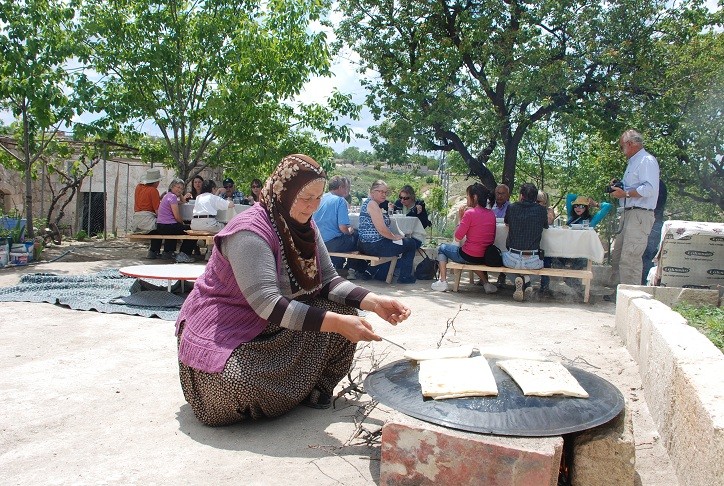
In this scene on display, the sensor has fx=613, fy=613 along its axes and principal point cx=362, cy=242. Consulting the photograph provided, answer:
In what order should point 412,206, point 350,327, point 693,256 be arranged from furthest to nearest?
1. point 412,206
2. point 693,256
3. point 350,327

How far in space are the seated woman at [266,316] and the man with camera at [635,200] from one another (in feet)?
15.7

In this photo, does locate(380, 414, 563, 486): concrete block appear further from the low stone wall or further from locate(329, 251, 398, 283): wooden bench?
locate(329, 251, 398, 283): wooden bench

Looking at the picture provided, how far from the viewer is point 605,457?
237 cm

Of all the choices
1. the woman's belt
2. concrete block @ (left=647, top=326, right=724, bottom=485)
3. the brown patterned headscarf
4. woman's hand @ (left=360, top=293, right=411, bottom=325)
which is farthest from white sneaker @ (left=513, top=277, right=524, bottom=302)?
the brown patterned headscarf

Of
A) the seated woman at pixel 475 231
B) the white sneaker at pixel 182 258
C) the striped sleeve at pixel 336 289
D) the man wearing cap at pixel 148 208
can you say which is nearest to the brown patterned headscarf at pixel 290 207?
the striped sleeve at pixel 336 289

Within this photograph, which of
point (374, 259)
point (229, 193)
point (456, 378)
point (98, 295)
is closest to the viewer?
point (456, 378)

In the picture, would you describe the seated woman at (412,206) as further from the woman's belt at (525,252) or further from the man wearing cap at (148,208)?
the man wearing cap at (148,208)

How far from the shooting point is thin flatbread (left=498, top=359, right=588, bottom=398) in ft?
7.93

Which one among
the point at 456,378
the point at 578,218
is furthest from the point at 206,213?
the point at 456,378

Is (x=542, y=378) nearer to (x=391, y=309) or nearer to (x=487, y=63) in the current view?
(x=391, y=309)

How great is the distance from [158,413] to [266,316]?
3.08 ft

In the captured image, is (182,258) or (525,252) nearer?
(525,252)

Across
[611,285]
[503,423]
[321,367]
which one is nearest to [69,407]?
[321,367]

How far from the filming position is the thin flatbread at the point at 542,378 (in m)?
2.42
